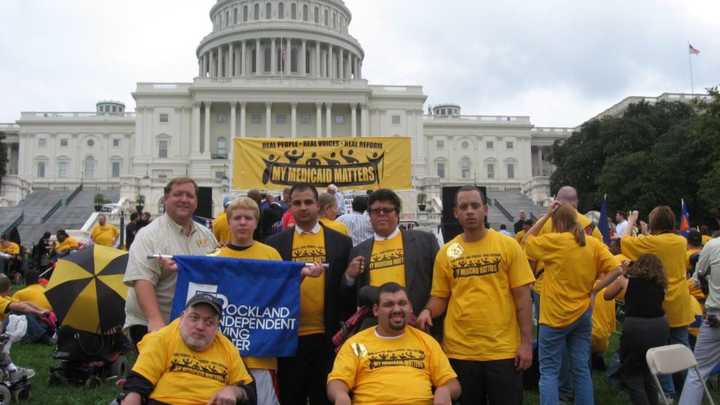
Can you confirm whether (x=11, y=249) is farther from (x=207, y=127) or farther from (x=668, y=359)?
(x=207, y=127)

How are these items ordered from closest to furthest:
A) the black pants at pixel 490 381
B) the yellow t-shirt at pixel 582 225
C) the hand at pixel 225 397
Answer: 1. the hand at pixel 225 397
2. the black pants at pixel 490 381
3. the yellow t-shirt at pixel 582 225

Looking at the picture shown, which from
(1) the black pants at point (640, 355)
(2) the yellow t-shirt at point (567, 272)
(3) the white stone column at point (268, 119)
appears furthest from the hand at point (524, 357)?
(3) the white stone column at point (268, 119)

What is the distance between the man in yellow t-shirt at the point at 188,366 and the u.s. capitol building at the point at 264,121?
171ft

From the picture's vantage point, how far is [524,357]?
5121 millimetres

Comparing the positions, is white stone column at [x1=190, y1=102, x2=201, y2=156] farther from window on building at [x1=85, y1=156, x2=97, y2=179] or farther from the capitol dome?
window on building at [x1=85, y1=156, x2=97, y2=179]

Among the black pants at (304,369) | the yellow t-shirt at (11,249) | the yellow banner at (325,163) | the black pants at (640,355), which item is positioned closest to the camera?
the black pants at (304,369)

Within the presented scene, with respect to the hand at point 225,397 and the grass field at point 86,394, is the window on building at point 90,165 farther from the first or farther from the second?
the hand at point 225,397

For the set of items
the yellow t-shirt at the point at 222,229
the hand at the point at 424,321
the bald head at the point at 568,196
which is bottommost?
the hand at the point at 424,321

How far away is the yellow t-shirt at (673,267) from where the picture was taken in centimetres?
734

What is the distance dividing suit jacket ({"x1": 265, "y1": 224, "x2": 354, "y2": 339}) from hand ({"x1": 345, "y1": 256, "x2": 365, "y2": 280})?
1.14 ft

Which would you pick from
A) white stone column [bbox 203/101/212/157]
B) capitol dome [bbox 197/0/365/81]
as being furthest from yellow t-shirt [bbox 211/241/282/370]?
capitol dome [bbox 197/0/365/81]

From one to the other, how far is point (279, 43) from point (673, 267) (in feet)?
256

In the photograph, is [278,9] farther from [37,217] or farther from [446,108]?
[37,217]

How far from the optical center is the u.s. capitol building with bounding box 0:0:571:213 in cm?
6994
